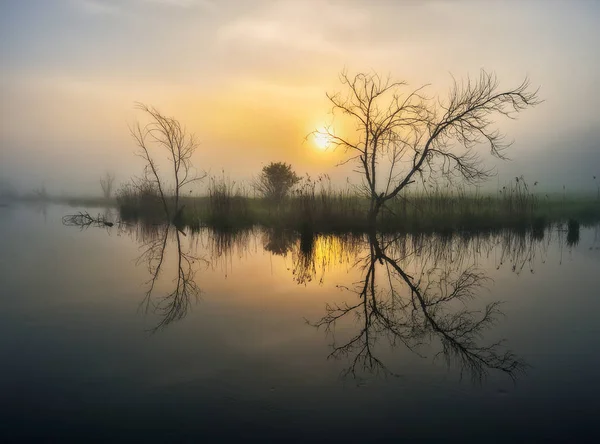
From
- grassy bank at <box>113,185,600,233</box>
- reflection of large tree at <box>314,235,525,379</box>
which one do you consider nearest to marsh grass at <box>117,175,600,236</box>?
grassy bank at <box>113,185,600,233</box>

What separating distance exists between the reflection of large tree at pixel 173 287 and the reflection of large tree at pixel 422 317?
6.52ft

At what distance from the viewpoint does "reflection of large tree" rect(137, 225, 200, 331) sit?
6072mm

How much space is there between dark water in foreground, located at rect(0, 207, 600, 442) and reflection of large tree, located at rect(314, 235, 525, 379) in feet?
0.10

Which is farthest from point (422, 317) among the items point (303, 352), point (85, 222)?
point (85, 222)

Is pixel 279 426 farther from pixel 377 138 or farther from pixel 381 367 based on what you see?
pixel 377 138

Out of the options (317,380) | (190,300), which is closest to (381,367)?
(317,380)

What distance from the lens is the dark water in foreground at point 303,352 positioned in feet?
10.1

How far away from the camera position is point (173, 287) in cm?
764

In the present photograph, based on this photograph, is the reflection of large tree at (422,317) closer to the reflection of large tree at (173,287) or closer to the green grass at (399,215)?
the reflection of large tree at (173,287)

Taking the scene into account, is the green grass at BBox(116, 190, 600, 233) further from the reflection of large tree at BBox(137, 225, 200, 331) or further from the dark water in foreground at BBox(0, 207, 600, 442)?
the dark water in foreground at BBox(0, 207, 600, 442)

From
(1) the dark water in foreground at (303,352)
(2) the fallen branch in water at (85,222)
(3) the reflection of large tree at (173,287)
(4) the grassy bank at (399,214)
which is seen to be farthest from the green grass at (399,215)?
(1) the dark water in foreground at (303,352)

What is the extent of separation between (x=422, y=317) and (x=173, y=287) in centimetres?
416

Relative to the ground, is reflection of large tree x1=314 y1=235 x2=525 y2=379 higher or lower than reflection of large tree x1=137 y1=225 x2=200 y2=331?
lower

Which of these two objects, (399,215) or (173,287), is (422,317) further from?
(399,215)
